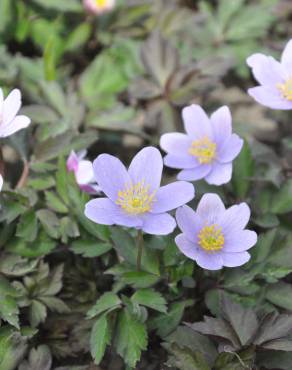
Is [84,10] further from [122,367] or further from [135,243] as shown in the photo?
[122,367]

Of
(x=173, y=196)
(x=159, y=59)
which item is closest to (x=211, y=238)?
(x=173, y=196)

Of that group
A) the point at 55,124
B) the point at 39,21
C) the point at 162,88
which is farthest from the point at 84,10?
the point at 55,124

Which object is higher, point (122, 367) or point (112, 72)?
point (112, 72)

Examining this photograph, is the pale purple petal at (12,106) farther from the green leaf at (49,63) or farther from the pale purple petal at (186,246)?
the green leaf at (49,63)

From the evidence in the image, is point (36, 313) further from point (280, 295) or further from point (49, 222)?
point (280, 295)

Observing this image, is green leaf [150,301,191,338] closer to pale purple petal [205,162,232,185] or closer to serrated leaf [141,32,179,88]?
pale purple petal [205,162,232,185]

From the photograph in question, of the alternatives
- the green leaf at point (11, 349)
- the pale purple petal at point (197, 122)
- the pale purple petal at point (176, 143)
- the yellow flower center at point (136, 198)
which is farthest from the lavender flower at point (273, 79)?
the green leaf at point (11, 349)
